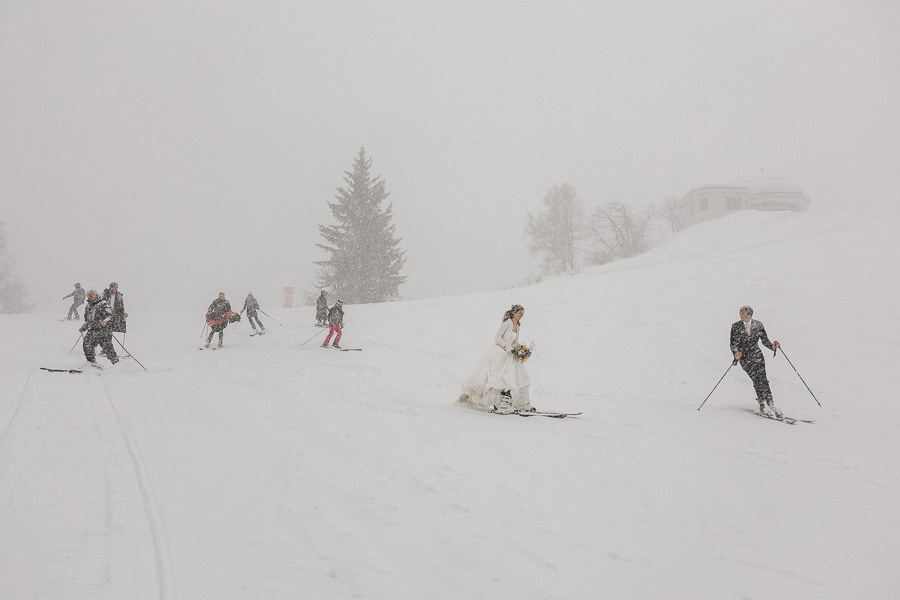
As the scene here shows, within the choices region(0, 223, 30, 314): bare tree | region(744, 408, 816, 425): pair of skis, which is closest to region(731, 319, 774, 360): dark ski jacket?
region(744, 408, 816, 425): pair of skis

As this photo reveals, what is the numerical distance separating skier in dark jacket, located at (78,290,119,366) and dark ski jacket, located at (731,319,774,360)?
593 inches

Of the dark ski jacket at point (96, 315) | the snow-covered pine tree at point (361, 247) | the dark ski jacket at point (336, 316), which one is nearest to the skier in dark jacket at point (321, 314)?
the dark ski jacket at point (336, 316)

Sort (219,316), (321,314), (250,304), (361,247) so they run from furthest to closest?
(361,247), (321,314), (250,304), (219,316)

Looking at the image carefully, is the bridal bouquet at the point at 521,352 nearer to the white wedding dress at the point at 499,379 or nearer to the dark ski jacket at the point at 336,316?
the white wedding dress at the point at 499,379

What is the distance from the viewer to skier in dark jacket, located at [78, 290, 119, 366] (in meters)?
10.4

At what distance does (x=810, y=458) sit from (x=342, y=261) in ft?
97.6

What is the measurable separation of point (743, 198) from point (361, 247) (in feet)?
150

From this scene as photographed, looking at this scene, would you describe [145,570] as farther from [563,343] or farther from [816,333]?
[816,333]

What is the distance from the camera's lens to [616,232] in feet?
137

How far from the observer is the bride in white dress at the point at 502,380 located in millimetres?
7621

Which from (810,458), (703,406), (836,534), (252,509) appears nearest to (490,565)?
(252,509)

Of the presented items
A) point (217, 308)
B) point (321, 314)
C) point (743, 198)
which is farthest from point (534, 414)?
point (743, 198)

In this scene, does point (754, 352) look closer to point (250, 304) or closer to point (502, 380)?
point (502, 380)

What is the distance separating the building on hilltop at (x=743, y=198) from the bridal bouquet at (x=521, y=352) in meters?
50.1
